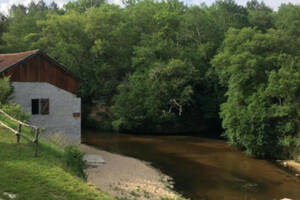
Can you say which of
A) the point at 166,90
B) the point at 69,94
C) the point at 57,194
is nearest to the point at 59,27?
the point at 166,90

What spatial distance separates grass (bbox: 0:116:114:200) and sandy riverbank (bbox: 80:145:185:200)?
3.76 metres

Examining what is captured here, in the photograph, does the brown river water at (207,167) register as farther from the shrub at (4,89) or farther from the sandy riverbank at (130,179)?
the shrub at (4,89)

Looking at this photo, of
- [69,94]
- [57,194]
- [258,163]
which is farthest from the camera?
[258,163]

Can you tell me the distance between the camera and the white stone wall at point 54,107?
804 inches

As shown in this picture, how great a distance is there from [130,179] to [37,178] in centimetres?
831

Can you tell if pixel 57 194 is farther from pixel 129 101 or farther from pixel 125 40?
pixel 125 40

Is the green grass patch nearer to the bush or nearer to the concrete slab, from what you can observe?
the bush

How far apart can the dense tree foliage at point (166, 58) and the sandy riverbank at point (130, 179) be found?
9414mm

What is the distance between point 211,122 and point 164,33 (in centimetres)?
1260

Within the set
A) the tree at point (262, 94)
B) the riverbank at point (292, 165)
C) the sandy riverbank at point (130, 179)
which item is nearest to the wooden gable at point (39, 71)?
the sandy riverbank at point (130, 179)

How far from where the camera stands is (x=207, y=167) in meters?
22.1

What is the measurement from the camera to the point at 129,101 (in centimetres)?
3556

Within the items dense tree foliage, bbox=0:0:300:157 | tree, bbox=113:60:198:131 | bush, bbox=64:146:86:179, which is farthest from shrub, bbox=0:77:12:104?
tree, bbox=113:60:198:131

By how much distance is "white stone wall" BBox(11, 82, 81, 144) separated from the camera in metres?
20.4
